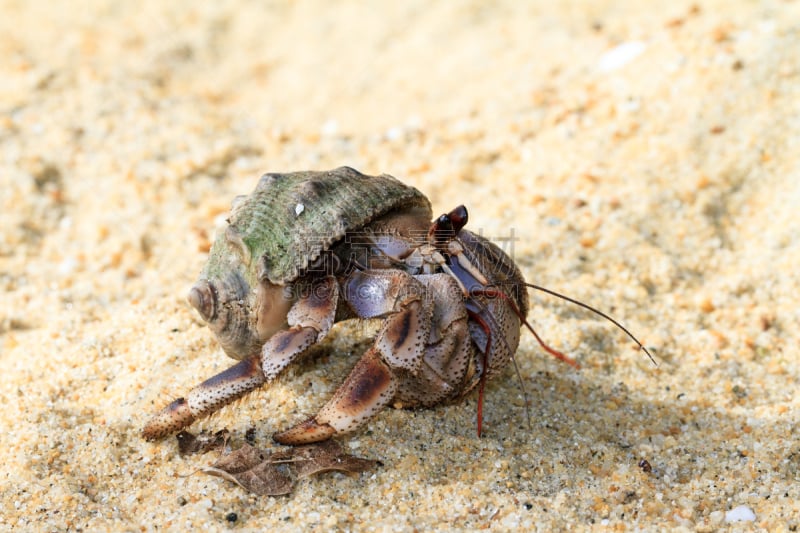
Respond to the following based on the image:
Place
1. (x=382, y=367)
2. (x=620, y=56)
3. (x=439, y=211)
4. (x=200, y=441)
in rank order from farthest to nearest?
(x=620, y=56) < (x=439, y=211) < (x=200, y=441) < (x=382, y=367)

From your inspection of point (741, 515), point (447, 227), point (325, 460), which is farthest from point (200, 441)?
point (741, 515)

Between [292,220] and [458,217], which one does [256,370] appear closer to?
[292,220]

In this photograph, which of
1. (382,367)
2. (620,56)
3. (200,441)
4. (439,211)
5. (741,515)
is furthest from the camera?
(620,56)

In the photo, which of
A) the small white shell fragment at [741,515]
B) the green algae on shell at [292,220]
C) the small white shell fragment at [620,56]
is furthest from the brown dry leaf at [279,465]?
the small white shell fragment at [620,56]

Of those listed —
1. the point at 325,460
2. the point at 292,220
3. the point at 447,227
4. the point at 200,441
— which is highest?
the point at 292,220

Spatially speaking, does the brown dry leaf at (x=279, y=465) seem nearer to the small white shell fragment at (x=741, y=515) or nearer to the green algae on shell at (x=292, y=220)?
the green algae on shell at (x=292, y=220)

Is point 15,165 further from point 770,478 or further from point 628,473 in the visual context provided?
point 770,478
